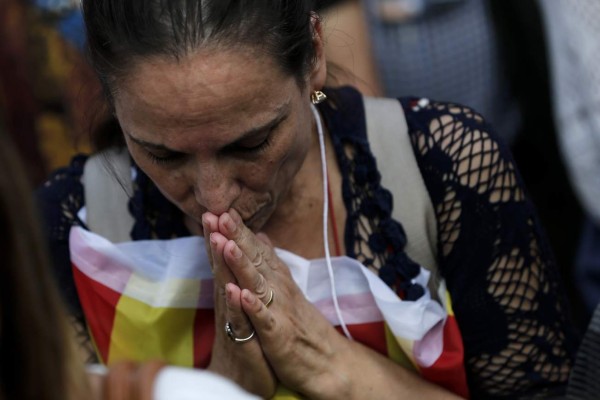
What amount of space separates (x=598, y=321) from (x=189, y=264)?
2.99 ft

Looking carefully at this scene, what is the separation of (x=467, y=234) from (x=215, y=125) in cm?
65

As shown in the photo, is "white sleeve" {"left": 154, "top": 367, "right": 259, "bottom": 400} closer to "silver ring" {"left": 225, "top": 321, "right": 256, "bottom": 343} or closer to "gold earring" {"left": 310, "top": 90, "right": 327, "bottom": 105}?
"silver ring" {"left": 225, "top": 321, "right": 256, "bottom": 343}

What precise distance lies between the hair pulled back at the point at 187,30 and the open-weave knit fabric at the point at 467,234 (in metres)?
0.33

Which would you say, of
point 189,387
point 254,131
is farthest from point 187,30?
point 189,387

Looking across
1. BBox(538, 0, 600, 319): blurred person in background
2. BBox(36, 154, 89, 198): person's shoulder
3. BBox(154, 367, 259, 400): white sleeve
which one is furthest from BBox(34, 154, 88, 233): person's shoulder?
BBox(538, 0, 600, 319): blurred person in background

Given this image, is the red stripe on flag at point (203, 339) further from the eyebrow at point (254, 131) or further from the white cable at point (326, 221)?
the eyebrow at point (254, 131)

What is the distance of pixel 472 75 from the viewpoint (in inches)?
139

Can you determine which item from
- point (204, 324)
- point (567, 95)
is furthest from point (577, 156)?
point (204, 324)

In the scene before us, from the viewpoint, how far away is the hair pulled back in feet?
6.66

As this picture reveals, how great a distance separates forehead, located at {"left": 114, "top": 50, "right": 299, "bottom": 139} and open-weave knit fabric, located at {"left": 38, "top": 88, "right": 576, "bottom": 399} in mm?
381

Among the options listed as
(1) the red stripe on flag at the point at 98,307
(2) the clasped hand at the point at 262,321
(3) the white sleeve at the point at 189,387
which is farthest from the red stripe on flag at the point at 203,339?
(3) the white sleeve at the point at 189,387

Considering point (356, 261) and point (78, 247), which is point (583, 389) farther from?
point (78, 247)

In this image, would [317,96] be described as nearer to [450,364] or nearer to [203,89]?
[203,89]

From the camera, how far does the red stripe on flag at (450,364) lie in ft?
7.52
